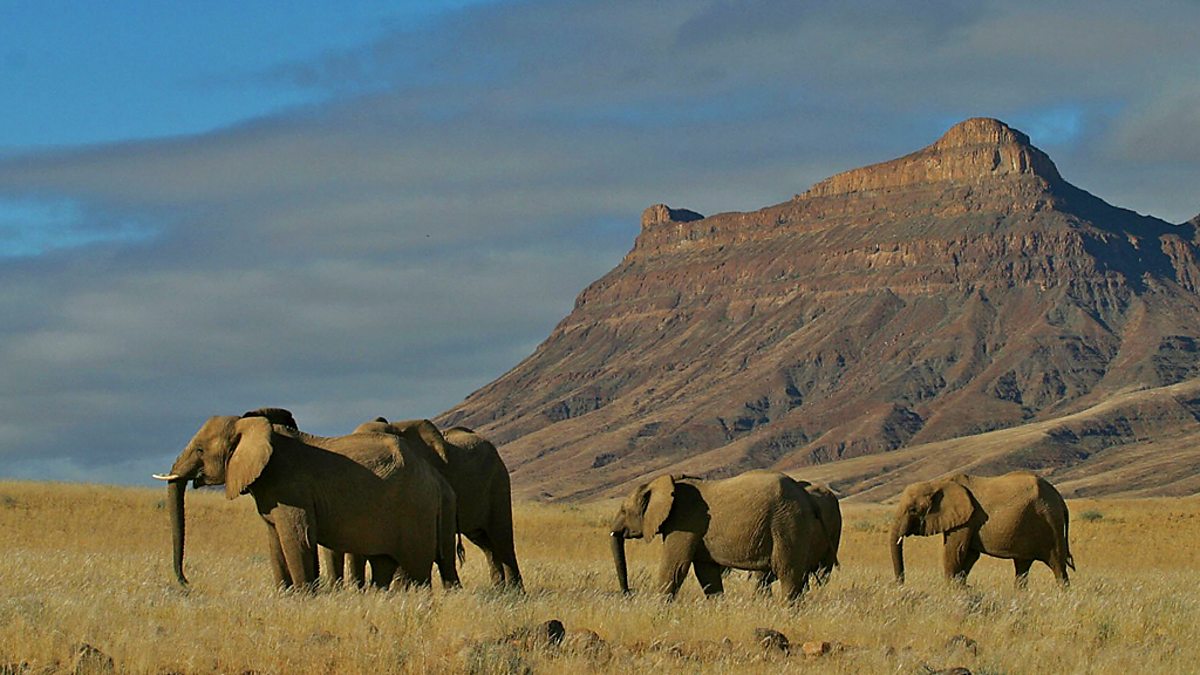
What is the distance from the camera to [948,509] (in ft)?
96.8

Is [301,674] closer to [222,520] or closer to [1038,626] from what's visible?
[1038,626]

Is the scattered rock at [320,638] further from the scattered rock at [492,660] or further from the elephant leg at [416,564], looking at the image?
the elephant leg at [416,564]

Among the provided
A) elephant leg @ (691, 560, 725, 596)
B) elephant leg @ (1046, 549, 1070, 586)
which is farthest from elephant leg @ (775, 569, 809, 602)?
elephant leg @ (1046, 549, 1070, 586)

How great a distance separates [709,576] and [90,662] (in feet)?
34.8

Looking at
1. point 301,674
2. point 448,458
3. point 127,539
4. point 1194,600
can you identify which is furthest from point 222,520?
point 301,674

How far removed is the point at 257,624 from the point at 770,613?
5.90 m

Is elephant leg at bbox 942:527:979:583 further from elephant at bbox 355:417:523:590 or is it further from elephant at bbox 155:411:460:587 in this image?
elephant at bbox 155:411:460:587

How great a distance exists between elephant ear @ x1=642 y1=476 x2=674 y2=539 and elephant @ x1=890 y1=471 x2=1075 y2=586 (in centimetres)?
661

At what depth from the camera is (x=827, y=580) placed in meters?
25.7

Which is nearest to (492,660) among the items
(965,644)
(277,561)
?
(965,644)

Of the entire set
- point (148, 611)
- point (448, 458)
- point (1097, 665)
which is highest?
point (448, 458)

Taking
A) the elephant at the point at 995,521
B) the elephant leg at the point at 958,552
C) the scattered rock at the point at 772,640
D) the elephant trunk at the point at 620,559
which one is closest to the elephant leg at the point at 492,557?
the elephant trunk at the point at 620,559

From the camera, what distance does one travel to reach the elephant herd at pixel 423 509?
2023cm

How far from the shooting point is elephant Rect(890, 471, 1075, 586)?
95.7 feet
